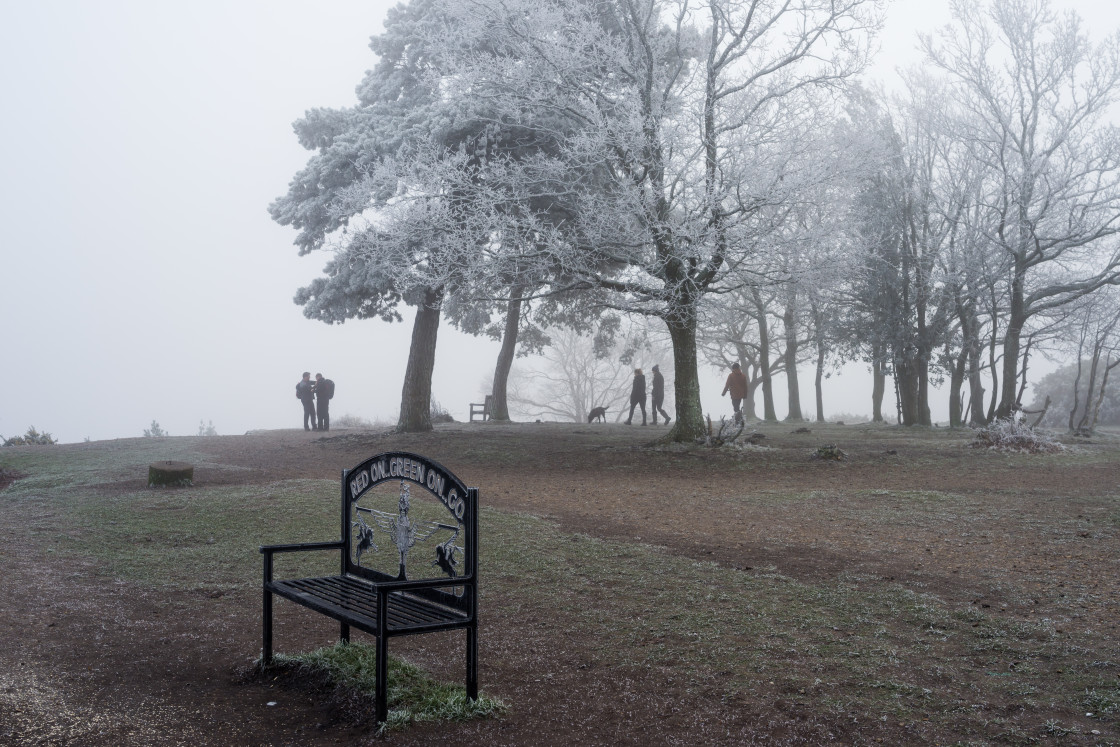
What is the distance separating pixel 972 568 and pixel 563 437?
13.2 metres

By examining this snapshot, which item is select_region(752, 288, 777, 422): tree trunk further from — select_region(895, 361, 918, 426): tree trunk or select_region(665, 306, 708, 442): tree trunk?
select_region(665, 306, 708, 442): tree trunk

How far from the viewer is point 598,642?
4.96 m

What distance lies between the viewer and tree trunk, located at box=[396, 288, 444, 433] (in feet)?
66.0

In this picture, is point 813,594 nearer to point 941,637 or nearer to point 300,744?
point 941,637

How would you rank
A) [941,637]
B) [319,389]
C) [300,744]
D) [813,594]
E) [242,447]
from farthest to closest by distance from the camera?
1. [319,389]
2. [242,447]
3. [813,594]
4. [941,637]
5. [300,744]

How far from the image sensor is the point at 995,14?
21219 millimetres

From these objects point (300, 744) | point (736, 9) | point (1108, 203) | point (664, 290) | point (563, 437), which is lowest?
point (300, 744)

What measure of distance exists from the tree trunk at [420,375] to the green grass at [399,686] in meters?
15.3

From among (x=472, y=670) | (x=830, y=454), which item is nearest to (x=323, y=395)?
(x=830, y=454)

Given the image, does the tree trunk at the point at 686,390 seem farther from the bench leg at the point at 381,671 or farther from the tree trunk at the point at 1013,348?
the bench leg at the point at 381,671

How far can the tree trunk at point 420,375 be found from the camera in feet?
66.0

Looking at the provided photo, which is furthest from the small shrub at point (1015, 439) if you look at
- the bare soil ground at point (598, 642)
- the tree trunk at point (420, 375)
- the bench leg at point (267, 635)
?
the bench leg at point (267, 635)

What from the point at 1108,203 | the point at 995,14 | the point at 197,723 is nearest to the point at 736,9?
the point at 995,14

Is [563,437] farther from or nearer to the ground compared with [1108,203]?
nearer to the ground
